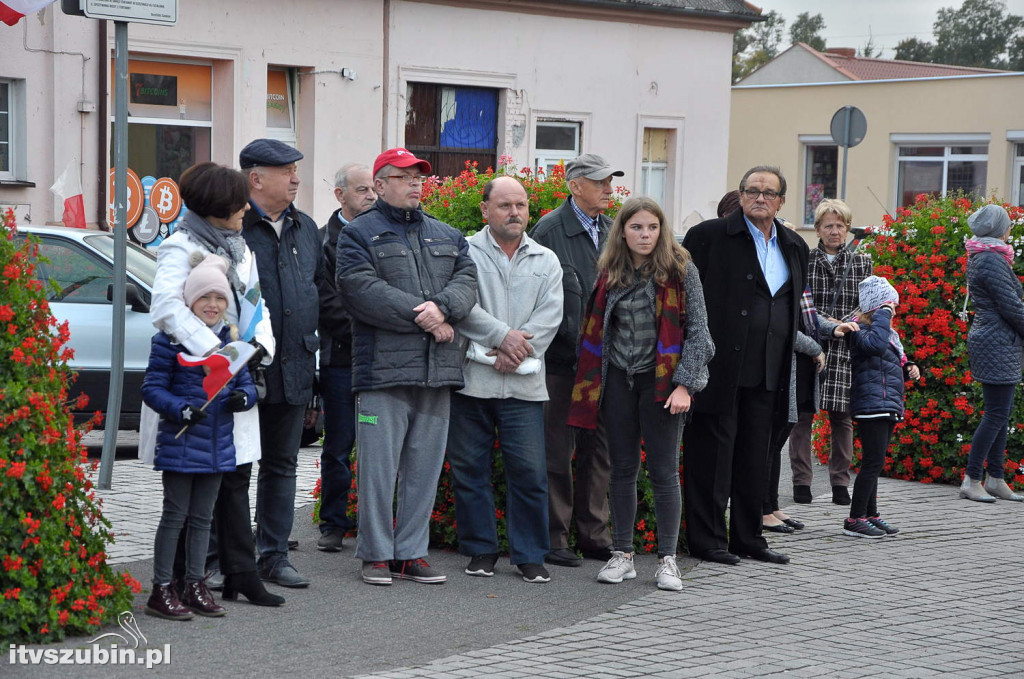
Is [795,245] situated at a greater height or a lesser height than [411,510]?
greater

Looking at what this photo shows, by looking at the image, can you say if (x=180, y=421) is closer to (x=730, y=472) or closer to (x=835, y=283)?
(x=730, y=472)

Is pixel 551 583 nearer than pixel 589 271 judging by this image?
Yes

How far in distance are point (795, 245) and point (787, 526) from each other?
185cm

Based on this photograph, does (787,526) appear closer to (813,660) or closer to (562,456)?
(562,456)

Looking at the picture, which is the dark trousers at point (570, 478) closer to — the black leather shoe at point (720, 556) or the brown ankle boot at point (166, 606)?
the black leather shoe at point (720, 556)

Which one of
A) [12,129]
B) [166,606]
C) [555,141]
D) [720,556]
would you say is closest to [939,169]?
[555,141]

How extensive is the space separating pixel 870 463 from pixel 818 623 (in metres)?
2.41

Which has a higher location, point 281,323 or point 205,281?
point 205,281

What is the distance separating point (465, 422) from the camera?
7324mm

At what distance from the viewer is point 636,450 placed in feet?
23.9

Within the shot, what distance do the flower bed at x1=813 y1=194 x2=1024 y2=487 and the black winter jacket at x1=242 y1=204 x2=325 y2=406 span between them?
18.5 ft

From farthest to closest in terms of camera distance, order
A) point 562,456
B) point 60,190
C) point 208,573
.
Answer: point 60,190
point 562,456
point 208,573

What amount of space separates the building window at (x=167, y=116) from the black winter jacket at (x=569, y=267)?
494 inches

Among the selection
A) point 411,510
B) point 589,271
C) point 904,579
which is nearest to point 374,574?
point 411,510
